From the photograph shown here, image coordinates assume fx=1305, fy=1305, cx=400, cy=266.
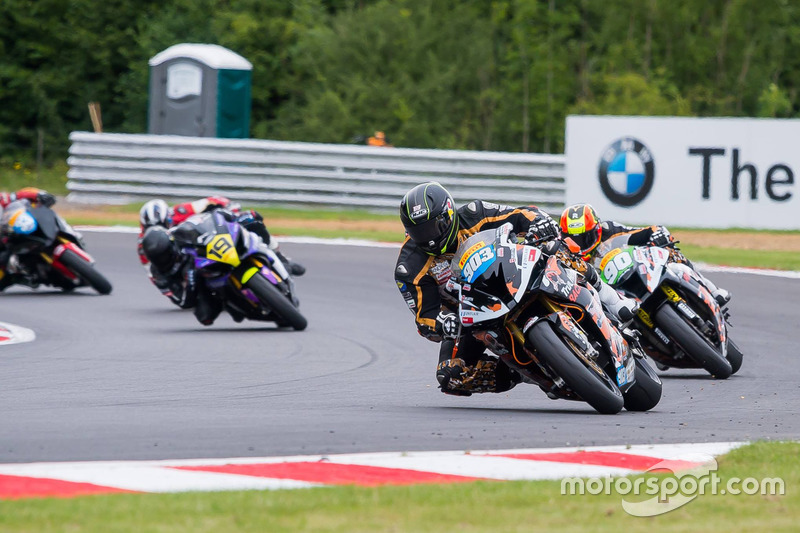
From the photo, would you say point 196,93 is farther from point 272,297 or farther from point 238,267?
point 272,297

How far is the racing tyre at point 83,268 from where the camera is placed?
1365 centimetres

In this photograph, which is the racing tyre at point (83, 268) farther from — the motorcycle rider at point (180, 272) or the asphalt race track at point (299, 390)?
the motorcycle rider at point (180, 272)

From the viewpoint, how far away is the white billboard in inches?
724

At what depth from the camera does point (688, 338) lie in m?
8.57

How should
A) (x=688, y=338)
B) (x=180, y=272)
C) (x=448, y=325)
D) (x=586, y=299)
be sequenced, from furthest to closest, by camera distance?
(x=180, y=272) → (x=688, y=338) → (x=448, y=325) → (x=586, y=299)

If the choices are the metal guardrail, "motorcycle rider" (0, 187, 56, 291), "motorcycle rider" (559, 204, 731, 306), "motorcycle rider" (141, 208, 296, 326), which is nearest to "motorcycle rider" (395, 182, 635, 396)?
"motorcycle rider" (559, 204, 731, 306)

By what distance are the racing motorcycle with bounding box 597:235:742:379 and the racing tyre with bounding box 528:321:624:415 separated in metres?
1.92

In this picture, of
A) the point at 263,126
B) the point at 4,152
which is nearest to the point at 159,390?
the point at 4,152

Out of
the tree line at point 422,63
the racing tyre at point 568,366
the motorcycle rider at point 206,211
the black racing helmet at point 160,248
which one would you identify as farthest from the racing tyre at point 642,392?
the tree line at point 422,63

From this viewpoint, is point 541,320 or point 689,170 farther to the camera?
point 689,170

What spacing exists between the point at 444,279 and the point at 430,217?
0.45 metres

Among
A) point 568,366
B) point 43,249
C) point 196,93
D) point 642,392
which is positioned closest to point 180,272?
point 43,249

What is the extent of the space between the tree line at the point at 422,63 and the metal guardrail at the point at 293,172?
5.77 m

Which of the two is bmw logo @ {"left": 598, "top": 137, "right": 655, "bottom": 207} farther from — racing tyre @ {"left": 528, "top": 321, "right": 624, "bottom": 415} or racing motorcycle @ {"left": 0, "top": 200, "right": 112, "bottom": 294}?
racing tyre @ {"left": 528, "top": 321, "right": 624, "bottom": 415}
